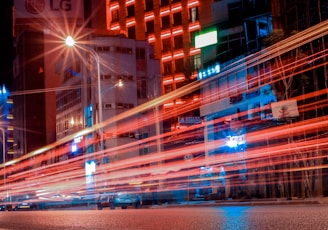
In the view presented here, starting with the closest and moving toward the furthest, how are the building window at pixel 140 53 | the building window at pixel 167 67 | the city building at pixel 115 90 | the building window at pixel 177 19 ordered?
the city building at pixel 115 90
the building window at pixel 140 53
the building window at pixel 167 67
the building window at pixel 177 19

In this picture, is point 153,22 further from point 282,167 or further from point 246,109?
point 282,167

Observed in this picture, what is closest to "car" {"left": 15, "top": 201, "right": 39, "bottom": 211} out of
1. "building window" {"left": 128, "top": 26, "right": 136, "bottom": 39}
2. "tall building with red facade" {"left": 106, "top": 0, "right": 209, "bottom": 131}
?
"tall building with red facade" {"left": 106, "top": 0, "right": 209, "bottom": 131}

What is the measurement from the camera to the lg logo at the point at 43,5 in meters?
63.3

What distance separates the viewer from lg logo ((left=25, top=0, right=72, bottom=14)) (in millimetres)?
63281

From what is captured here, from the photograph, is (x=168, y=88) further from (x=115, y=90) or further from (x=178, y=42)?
(x=115, y=90)

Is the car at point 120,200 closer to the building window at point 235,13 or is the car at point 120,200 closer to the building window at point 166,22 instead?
the building window at point 235,13

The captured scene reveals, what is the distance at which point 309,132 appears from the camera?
3419 centimetres

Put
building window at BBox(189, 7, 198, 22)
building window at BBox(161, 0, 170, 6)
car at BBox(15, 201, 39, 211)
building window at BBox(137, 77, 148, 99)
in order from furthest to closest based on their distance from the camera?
1. building window at BBox(161, 0, 170, 6)
2. building window at BBox(189, 7, 198, 22)
3. building window at BBox(137, 77, 148, 99)
4. car at BBox(15, 201, 39, 211)

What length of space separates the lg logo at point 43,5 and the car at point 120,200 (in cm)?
3296

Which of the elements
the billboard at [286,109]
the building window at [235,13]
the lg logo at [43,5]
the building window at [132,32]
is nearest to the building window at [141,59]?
the lg logo at [43,5]

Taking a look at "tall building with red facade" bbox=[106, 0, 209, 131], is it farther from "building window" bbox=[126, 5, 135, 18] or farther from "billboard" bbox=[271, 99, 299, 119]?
"billboard" bbox=[271, 99, 299, 119]

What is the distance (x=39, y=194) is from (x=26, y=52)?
58.5m

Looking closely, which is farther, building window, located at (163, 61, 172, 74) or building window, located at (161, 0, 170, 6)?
building window, located at (161, 0, 170, 6)

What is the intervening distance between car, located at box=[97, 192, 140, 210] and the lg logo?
108 ft
